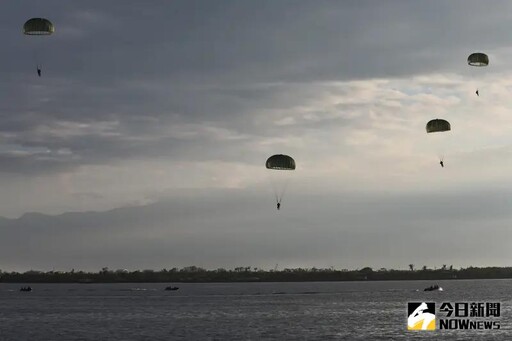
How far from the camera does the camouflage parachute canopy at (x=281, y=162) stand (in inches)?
3551

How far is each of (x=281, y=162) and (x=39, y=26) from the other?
29.7 meters

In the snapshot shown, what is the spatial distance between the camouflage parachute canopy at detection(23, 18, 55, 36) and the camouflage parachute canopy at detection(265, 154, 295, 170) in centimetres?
2740

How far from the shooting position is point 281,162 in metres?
91.2

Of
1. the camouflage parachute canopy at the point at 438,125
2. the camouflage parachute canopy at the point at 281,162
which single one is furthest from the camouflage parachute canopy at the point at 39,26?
the camouflage parachute canopy at the point at 438,125

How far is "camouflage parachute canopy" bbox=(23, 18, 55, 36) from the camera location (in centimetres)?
8656

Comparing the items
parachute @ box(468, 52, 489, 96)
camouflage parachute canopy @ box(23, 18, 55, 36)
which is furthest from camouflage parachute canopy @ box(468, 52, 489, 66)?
camouflage parachute canopy @ box(23, 18, 55, 36)

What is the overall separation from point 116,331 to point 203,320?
2006 centimetres

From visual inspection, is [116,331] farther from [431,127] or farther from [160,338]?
[431,127]
